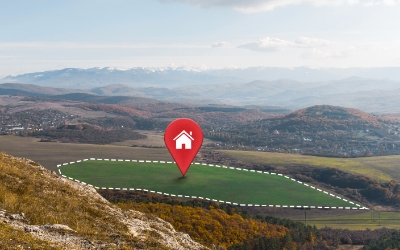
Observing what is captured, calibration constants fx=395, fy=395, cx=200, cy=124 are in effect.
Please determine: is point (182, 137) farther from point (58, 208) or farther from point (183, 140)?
point (58, 208)

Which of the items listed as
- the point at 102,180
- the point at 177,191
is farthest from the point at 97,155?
the point at 177,191

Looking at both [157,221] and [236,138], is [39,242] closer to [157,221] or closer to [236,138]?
[157,221]

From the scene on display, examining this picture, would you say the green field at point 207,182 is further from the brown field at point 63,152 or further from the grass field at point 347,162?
the grass field at point 347,162

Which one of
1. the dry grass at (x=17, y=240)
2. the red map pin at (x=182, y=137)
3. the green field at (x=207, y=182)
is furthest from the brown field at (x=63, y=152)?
the dry grass at (x=17, y=240)

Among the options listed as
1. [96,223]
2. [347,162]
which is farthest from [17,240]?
[347,162]

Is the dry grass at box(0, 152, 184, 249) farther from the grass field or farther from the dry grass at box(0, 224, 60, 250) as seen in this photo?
the grass field
